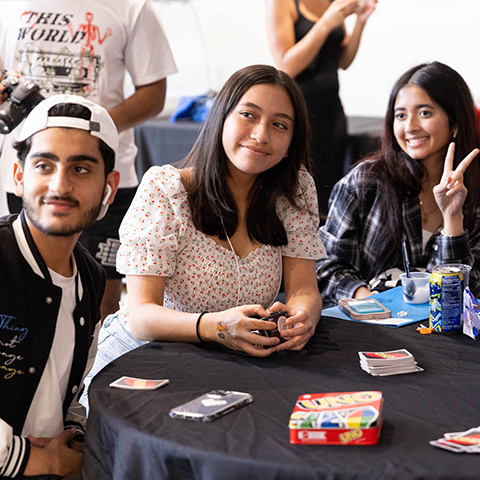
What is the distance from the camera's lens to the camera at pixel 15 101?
6.74ft

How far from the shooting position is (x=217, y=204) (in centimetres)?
183

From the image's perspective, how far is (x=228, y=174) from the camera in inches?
75.1

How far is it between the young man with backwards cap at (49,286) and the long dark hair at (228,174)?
1.28 feet

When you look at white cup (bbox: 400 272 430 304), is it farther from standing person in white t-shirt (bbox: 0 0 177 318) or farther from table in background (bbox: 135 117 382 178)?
table in background (bbox: 135 117 382 178)

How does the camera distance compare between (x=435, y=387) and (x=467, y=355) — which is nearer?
(x=435, y=387)

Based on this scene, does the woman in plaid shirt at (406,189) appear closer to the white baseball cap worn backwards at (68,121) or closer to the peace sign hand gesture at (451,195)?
the peace sign hand gesture at (451,195)

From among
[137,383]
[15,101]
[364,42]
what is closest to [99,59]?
[15,101]

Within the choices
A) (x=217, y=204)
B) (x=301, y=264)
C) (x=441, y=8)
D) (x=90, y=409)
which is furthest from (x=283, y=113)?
(x=441, y=8)

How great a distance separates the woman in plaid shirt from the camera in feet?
8.05

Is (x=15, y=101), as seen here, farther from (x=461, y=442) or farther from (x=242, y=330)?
(x=461, y=442)

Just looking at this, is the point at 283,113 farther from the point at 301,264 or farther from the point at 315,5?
the point at 315,5

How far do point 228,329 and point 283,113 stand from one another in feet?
2.26

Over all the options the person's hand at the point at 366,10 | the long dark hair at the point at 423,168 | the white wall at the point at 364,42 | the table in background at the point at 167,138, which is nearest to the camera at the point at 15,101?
the long dark hair at the point at 423,168

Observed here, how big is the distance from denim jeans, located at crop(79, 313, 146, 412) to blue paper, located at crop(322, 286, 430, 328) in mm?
569
